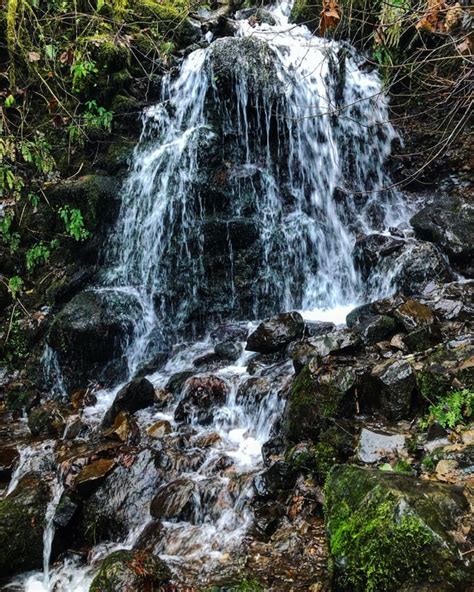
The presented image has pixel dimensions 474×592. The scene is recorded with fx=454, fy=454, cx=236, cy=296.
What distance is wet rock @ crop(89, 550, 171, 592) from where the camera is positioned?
3143mm

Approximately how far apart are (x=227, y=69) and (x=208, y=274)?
4.18 metres

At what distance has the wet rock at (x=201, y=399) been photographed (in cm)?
567

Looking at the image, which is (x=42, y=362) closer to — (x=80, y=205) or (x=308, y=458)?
(x=80, y=205)

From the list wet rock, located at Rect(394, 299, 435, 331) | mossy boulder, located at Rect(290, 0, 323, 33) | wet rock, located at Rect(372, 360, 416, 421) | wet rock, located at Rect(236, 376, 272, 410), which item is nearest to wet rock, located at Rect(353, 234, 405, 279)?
wet rock, located at Rect(394, 299, 435, 331)

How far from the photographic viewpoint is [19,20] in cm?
900

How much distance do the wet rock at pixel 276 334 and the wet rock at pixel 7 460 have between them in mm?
3366

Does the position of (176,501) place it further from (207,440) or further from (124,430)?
(124,430)

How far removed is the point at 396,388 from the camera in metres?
4.05

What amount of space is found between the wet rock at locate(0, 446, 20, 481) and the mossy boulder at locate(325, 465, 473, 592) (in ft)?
13.6

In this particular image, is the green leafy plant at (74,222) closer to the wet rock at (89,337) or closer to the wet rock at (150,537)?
the wet rock at (89,337)

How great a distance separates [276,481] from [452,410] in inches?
63.1

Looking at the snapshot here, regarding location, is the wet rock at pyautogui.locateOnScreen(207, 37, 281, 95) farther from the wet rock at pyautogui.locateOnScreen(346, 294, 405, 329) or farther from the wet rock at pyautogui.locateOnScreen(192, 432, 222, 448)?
the wet rock at pyautogui.locateOnScreen(192, 432, 222, 448)

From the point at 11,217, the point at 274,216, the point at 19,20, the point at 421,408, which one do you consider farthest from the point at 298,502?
the point at 19,20

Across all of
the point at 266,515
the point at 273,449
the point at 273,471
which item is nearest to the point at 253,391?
the point at 273,449
